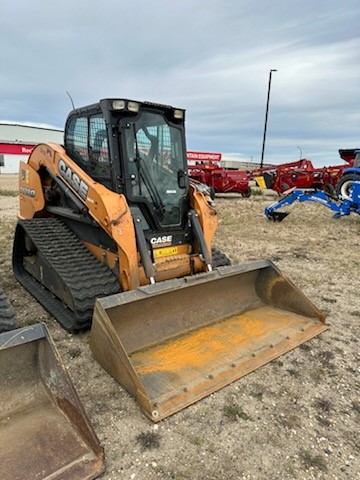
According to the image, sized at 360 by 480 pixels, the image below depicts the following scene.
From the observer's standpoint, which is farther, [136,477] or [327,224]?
[327,224]

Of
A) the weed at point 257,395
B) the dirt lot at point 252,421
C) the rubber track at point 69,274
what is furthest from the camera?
the rubber track at point 69,274

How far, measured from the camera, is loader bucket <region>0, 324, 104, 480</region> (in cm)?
214

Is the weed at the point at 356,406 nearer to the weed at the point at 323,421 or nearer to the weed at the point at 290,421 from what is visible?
the weed at the point at 323,421

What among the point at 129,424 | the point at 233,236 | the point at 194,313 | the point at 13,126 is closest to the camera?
the point at 129,424

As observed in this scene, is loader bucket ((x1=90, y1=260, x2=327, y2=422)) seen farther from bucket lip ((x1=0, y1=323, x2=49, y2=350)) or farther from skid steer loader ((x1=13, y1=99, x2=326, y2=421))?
bucket lip ((x1=0, y1=323, x2=49, y2=350))

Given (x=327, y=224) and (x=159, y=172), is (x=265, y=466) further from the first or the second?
(x=327, y=224)

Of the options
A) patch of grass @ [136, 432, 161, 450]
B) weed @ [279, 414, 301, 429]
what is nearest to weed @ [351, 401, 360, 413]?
weed @ [279, 414, 301, 429]

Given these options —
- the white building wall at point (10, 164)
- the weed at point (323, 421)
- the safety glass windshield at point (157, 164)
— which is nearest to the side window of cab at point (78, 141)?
the safety glass windshield at point (157, 164)

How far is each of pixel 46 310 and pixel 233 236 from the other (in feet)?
17.7

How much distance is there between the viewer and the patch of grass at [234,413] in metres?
2.73

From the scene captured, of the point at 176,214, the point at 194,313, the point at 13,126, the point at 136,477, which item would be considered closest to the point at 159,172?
the point at 176,214

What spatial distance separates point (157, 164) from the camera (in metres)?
4.30

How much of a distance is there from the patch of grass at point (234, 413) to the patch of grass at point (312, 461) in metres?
0.44

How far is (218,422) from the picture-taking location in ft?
8.80
